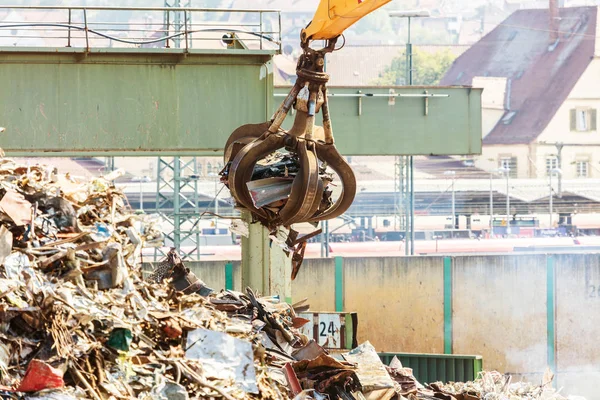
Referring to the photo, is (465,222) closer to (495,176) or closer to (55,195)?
(495,176)

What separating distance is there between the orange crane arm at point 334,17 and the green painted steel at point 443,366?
32.4 ft

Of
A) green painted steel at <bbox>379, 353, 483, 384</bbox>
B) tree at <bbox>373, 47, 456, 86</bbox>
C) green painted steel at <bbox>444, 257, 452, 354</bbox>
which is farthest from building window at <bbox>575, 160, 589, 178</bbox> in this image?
green painted steel at <bbox>379, 353, 483, 384</bbox>

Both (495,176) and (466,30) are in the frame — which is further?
(466,30)

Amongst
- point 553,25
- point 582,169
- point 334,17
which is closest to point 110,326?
point 334,17

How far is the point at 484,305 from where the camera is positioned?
21.3 m

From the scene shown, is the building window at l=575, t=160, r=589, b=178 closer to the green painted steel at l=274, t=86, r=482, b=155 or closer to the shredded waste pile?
the green painted steel at l=274, t=86, r=482, b=155

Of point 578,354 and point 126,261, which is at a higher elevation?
point 126,261

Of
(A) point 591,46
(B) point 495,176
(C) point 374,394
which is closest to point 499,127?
(B) point 495,176

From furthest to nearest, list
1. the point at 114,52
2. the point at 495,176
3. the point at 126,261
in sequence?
the point at 495,176, the point at 114,52, the point at 126,261

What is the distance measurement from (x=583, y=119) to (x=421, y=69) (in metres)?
20.0

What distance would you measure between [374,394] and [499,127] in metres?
46.6

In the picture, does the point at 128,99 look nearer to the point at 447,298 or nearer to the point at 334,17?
the point at 334,17

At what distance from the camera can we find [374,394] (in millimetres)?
8914

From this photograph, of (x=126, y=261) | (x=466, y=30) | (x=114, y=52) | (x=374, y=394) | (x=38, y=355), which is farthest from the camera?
(x=466, y=30)
